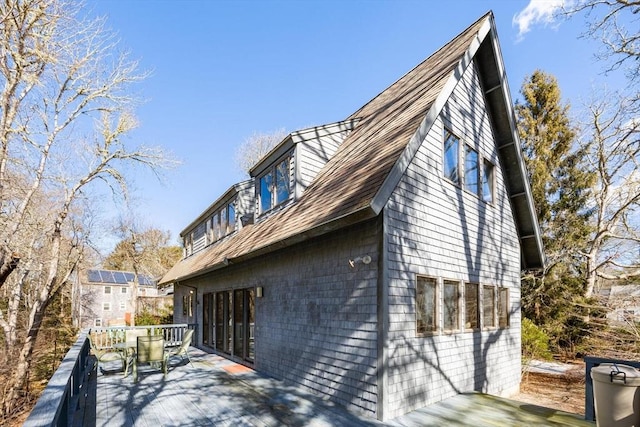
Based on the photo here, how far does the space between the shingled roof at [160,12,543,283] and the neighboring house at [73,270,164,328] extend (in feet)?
97.0

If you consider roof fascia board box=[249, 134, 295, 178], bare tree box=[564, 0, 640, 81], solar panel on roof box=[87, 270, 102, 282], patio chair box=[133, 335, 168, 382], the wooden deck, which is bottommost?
the wooden deck

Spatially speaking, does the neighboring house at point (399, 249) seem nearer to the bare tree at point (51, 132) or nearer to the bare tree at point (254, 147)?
the bare tree at point (51, 132)

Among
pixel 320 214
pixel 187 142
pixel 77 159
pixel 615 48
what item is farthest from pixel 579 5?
pixel 77 159

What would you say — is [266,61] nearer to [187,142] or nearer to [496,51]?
[187,142]

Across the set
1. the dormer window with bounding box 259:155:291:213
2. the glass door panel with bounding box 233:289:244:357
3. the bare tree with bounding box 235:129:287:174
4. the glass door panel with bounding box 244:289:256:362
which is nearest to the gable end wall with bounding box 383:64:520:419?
the dormer window with bounding box 259:155:291:213

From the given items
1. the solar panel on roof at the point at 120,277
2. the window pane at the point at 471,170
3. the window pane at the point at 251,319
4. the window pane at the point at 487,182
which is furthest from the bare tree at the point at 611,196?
the solar panel on roof at the point at 120,277

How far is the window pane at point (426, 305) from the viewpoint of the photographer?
6274 mm

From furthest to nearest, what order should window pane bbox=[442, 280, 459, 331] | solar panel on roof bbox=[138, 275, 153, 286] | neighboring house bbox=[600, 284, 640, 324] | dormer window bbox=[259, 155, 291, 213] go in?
solar panel on roof bbox=[138, 275, 153, 286], neighboring house bbox=[600, 284, 640, 324], dormer window bbox=[259, 155, 291, 213], window pane bbox=[442, 280, 459, 331]

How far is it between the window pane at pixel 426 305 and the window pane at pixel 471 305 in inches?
52.4

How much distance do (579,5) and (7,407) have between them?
73.3 ft

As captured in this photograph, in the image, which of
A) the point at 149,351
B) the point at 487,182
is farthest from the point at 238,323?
the point at 487,182

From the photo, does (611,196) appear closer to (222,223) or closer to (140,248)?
(222,223)

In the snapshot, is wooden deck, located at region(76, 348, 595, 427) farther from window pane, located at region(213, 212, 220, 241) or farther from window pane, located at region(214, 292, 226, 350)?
window pane, located at region(213, 212, 220, 241)

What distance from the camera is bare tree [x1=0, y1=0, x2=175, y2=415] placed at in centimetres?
1092
